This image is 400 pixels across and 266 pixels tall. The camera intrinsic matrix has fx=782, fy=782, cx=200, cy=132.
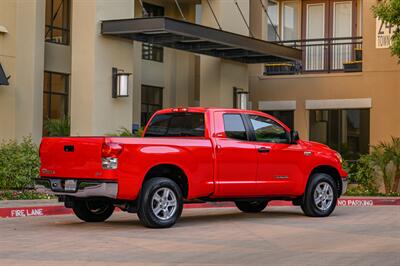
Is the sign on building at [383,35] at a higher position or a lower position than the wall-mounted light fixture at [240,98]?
higher

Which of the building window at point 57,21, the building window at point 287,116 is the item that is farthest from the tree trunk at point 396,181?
the building window at point 57,21

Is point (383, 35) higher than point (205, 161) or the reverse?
higher

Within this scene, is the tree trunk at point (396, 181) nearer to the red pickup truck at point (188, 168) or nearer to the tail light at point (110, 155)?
the red pickup truck at point (188, 168)

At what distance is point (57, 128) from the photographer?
20.9m

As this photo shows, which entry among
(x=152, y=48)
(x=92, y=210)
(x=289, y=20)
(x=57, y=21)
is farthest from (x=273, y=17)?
(x=92, y=210)

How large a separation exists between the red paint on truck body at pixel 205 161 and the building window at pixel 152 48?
11413mm

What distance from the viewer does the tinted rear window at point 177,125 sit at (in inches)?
530

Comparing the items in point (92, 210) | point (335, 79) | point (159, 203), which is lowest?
point (92, 210)

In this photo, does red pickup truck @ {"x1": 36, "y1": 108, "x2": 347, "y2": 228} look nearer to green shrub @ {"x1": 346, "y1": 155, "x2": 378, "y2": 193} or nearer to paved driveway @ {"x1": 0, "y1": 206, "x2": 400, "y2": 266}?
paved driveway @ {"x1": 0, "y1": 206, "x2": 400, "y2": 266}

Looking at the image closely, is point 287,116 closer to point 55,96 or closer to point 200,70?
point 200,70

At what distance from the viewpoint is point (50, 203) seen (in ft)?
52.1

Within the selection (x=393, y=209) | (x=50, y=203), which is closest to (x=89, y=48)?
(x=50, y=203)

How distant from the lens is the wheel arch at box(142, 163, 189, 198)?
12433 mm

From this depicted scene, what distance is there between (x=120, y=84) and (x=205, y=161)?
782cm
